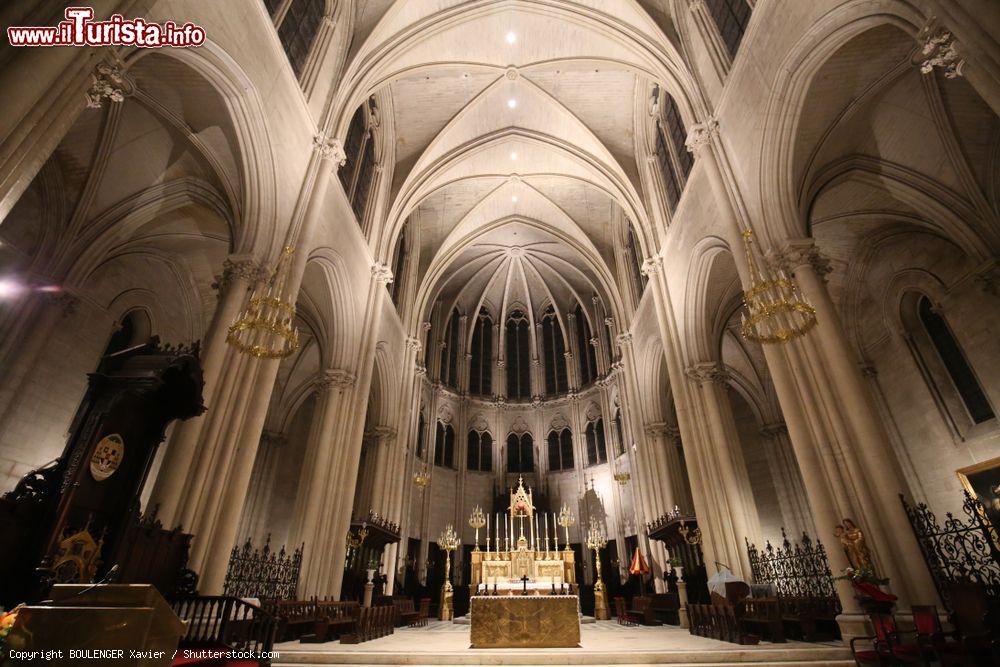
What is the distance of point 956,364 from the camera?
1255 cm

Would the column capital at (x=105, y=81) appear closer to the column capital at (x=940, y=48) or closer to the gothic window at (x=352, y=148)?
the gothic window at (x=352, y=148)

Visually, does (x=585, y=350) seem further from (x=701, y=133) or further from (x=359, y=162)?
(x=701, y=133)

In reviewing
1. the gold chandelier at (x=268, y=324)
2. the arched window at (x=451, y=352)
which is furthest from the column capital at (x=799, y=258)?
the arched window at (x=451, y=352)

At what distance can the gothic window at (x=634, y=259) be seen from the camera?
19.7 m

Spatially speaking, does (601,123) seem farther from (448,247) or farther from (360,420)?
(360,420)

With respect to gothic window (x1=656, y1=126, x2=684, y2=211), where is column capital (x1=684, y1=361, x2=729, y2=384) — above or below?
below

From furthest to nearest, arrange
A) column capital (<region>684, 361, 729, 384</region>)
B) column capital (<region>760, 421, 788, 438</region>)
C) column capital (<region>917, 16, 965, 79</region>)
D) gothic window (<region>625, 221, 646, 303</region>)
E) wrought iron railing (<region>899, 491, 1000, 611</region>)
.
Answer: gothic window (<region>625, 221, 646, 303</region>) < column capital (<region>760, 421, 788, 438</region>) < column capital (<region>684, 361, 729, 384</region>) < wrought iron railing (<region>899, 491, 1000, 611</region>) < column capital (<region>917, 16, 965, 79</region>)

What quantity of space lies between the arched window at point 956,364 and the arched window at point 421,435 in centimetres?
1879

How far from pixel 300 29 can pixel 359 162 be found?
4.33 metres

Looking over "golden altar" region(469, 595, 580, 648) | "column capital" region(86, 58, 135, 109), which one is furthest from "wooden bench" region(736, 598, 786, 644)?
"column capital" region(86, 58, 135, 109)

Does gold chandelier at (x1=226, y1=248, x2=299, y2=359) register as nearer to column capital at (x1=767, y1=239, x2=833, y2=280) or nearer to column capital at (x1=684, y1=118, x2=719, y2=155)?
column capital at (x1=767, y1=239, x2=833, y2=280)

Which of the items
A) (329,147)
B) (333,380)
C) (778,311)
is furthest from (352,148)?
(778,311)

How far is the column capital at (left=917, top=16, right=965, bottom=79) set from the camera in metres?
5.16

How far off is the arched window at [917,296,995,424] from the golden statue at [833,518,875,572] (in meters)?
8.70
